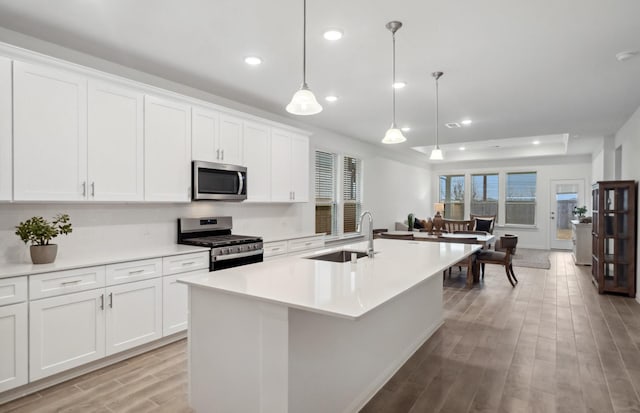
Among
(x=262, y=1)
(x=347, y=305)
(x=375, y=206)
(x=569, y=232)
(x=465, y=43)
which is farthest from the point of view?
(x=569, y=232)

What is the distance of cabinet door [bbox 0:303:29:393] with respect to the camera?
232 cm

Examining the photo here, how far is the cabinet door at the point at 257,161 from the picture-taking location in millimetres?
4402

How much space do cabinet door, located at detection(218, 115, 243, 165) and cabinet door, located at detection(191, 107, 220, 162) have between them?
0.07 meters

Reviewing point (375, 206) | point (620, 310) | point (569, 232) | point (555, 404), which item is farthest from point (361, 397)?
point (569, 232)

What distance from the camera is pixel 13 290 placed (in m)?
2.37

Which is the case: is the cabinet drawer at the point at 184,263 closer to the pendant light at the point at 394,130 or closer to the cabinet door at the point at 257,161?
the cabinet door at the point at 257,161

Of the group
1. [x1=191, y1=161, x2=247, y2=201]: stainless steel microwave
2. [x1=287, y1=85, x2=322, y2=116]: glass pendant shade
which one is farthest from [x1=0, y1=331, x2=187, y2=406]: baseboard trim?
[x1=287, y1=85, x2=322, y2=116]: glass pendant shade

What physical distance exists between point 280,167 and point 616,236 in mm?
4723

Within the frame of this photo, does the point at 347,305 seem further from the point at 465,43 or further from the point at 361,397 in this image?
the point at 465,43

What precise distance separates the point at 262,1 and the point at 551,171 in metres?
10.2

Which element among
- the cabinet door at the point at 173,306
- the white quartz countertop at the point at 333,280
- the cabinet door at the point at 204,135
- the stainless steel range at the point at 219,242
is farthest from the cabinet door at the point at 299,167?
the white quartz countertop at the point at 333,280

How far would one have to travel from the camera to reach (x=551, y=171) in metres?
10.1

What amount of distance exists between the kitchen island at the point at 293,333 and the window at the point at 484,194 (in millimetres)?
9228

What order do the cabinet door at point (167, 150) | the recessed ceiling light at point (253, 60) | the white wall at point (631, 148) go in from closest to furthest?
the recessed ceiling light at point (253, 60)
the cabinet door at point (167, 150)
the white wall at point (631, 148)
